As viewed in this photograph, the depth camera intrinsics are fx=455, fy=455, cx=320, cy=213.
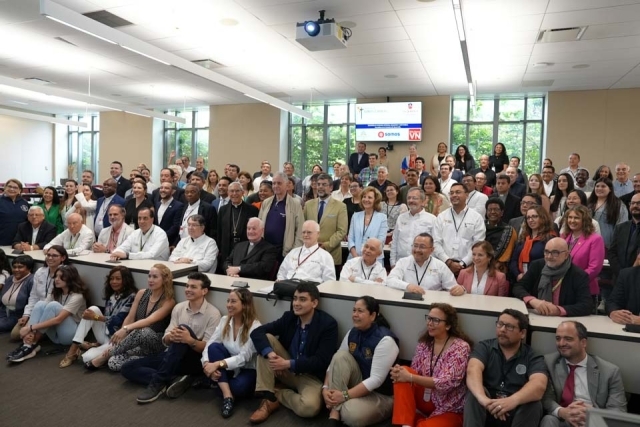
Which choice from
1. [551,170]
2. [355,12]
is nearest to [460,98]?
[551,170]

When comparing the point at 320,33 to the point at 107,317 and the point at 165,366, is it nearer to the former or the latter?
the point at 107,317

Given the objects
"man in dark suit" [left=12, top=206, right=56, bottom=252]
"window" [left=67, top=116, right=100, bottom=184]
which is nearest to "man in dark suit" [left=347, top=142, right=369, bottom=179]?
"man in dark suit" [left=12, top=206, right=56, bottom=252]

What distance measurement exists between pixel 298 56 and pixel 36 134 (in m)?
13.1

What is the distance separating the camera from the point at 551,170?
6.64m

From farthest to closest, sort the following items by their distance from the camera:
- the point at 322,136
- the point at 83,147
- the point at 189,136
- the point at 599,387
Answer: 1. the point at 83,147
2. the point at 189,136
3. the point at 322,136
4. the point at 599,387


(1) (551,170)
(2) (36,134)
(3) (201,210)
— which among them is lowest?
(3) (201,210)

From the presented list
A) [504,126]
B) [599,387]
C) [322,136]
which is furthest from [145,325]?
[504,126]

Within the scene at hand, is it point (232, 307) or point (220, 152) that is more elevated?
point (220, 152)

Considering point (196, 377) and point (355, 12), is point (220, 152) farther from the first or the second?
point (196, 377)

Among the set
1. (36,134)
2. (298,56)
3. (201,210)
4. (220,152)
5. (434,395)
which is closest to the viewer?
(434,395)

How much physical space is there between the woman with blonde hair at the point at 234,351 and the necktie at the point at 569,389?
81.1 inches

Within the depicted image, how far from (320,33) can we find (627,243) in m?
3.91

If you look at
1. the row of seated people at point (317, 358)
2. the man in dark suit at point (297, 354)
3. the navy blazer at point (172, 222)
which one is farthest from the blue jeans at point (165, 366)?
the navy blazer at point (172, 222)

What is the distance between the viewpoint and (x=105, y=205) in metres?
5.88
